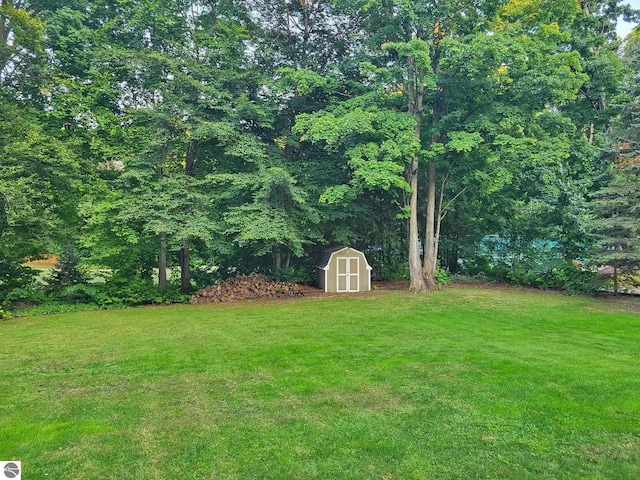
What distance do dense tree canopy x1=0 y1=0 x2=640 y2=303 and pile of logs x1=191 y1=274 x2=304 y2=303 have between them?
985mm

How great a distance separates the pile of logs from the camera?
13.2m

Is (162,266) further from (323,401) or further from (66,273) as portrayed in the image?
(323,401)

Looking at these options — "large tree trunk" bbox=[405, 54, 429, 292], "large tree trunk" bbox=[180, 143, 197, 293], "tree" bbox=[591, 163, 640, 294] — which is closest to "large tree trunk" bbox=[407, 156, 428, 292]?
"large tree trunk" bbox=[405, 54, 429, 292]

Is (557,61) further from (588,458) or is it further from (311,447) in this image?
(311,447)

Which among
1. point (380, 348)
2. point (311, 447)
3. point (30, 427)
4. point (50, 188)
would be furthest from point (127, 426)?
point (50, 188)

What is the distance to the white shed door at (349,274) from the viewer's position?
48.1ft

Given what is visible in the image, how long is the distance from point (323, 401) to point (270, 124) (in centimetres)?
1116

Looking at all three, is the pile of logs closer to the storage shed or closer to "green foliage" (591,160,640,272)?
the storage shed

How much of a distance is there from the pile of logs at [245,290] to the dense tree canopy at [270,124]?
99cm

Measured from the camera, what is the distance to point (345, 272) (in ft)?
48.2

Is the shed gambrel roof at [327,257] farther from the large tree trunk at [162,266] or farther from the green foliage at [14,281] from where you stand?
the green foliage at [14,281]

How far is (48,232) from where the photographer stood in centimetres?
1104

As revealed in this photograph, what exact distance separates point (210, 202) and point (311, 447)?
10.3 m

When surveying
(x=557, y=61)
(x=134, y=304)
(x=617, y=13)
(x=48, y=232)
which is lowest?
(x=134, y=304)
